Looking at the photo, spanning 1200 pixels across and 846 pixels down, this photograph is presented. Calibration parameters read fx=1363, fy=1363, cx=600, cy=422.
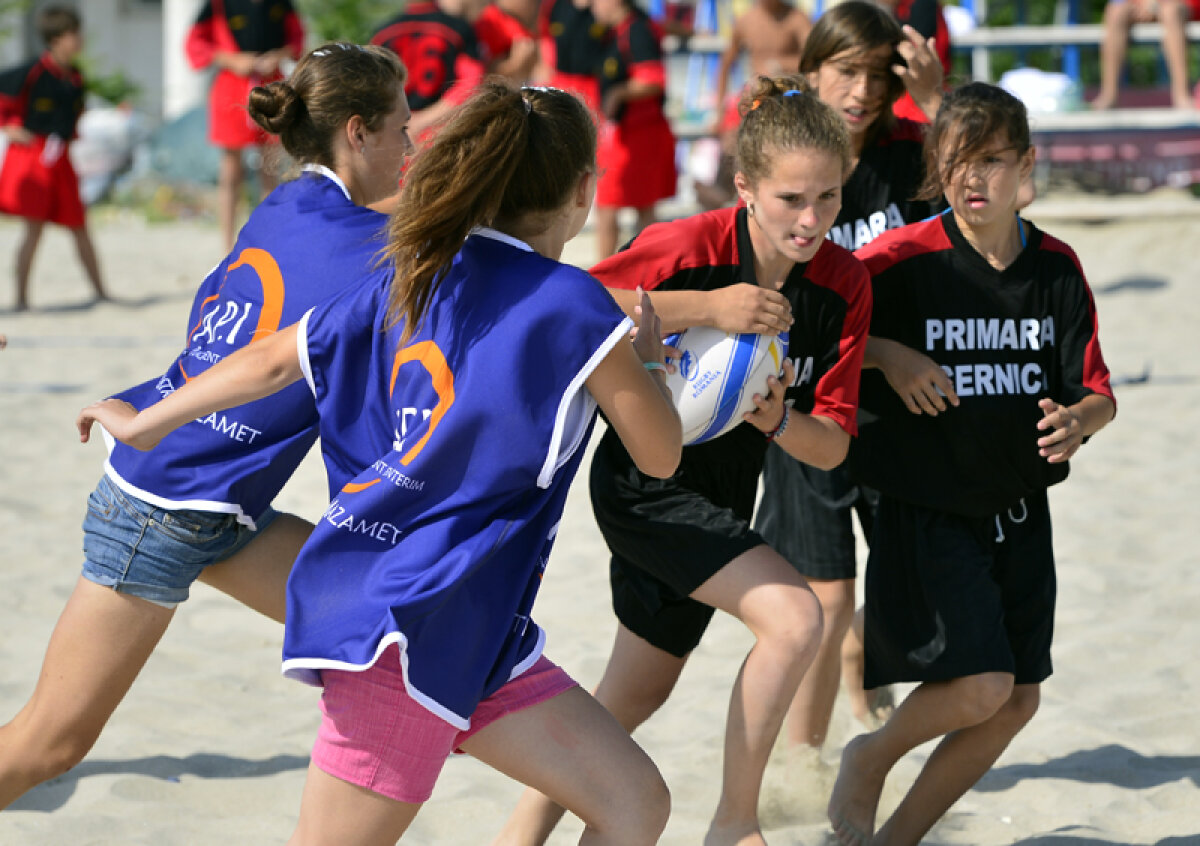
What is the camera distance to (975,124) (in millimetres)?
2961

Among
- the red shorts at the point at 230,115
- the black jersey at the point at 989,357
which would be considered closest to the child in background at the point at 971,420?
the black jersey at the point at 989,357

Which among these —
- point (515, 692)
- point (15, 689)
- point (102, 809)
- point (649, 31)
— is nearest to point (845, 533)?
point (515, 692)

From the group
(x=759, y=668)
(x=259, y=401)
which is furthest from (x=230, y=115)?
(x=759, y=668)

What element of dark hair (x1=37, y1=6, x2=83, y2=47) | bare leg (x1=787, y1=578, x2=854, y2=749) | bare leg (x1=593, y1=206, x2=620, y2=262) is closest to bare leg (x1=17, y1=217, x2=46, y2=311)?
dark hair (x1=37, y1=6, x2=83, y2=47)

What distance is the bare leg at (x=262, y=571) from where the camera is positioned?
2914mm

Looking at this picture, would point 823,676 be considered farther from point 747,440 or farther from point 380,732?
point 380,732

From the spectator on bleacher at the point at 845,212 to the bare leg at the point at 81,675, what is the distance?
5.58ft

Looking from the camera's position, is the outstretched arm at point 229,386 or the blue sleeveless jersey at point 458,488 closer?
the blue sleeveless jersey at point 458,488

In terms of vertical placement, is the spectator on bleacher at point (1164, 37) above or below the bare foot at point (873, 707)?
above

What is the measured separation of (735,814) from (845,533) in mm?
1127

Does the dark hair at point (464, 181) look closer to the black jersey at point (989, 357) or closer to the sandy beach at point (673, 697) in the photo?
the black jersey at point (989, 357)

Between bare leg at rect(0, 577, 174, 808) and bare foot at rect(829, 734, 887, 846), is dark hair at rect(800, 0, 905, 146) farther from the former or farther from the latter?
bare leg at rect(0, 577, 174, 808)

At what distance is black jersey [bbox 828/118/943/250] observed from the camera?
12.0 feet

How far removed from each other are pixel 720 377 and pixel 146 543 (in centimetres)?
120
